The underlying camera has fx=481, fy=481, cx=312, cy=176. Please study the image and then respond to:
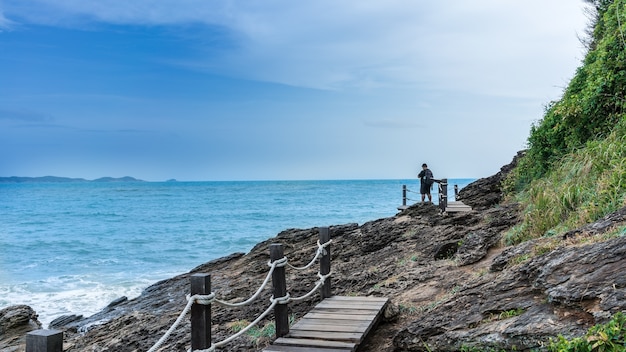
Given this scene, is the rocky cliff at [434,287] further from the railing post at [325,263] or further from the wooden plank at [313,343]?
the railing post at [325,263]

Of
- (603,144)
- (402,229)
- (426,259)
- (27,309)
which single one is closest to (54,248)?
(27,309)

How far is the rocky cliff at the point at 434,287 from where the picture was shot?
13.8 feet

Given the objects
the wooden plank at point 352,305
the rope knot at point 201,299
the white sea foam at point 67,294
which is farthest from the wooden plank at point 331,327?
the white sea foam at point 67,294

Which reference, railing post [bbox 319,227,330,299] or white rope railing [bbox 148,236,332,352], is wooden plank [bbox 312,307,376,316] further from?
railing post [bbox 319,227,330,299]

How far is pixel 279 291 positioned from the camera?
19.2ft

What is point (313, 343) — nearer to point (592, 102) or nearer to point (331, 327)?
point (331, 327)

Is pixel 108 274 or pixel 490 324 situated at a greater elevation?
pixel 490 324

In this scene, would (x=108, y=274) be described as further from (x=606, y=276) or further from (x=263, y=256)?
(x=606, y=276)

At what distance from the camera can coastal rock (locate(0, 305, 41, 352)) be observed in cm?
1052

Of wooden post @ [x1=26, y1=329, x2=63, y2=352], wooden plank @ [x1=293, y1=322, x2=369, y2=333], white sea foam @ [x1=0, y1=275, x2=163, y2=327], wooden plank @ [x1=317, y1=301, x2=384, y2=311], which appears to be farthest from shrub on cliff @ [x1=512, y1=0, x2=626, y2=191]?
white sea foam @ [x1=0, y1=275, x2=163, y2=327]

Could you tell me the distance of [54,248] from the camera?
29.9 metres

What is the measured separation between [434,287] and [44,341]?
5.90m

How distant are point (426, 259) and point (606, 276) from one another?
5451mm

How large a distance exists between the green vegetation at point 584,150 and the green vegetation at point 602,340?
3174 mm
